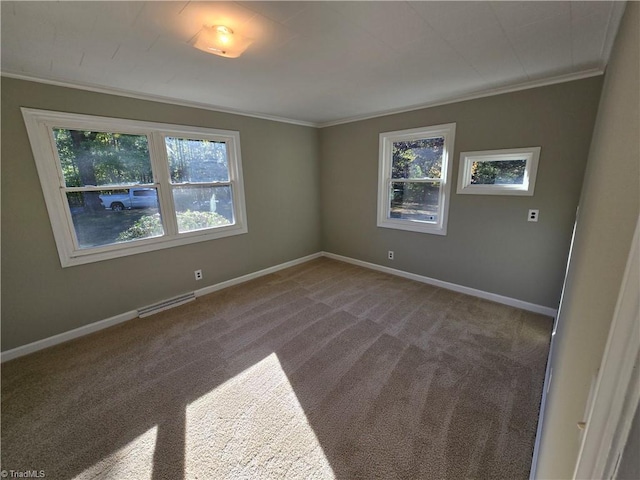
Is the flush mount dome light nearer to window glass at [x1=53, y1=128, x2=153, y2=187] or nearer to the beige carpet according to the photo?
window glass at [x1=53, y1=128, x2=153, y2=187]

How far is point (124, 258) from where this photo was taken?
2797 millimetres

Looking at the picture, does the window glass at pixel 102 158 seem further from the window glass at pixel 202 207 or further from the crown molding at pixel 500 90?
the crown molding at pixel 500 90

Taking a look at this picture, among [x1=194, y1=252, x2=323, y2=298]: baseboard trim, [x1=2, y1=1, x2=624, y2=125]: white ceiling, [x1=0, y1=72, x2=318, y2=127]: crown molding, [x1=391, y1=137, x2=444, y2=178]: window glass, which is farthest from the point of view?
[x1=194, y1=252, x2=323, y2=298]: baseboard trim

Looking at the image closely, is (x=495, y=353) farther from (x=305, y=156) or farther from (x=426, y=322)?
(x=305, y=156)

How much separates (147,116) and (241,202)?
1.40m

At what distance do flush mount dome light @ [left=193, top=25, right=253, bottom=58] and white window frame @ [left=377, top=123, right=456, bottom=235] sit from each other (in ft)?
8.03

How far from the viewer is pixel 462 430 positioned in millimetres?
1592

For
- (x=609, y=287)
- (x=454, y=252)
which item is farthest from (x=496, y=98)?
(x=609, y=287)

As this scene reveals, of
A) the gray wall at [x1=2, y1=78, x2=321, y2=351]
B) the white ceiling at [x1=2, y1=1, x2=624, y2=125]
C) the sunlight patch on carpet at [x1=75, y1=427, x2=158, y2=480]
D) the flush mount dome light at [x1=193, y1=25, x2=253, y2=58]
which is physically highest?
the white ceiling at [x1=2, y1=1, x2=624, y2=125]

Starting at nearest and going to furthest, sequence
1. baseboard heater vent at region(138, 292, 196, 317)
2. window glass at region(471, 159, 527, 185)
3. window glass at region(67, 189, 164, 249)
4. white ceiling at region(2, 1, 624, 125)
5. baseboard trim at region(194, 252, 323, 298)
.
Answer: white ceiling at region(2, 1, 624, 125) < window glass at region(67, 189, 164, 249) < window glass at region(471, 159, 527, 185) < baseboard heater vent at region(138, 292, 196, 317) < baseboard trim at region(194, 252, 323, 298)

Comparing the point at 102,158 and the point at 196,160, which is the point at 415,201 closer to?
the point at 196,160

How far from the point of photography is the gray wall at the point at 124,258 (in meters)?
2.18

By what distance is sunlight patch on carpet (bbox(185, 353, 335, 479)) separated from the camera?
1410 millimetres

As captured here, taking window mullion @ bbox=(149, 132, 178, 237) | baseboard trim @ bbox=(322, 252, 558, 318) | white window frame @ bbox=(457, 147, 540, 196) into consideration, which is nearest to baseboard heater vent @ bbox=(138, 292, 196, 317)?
window mullion @ bbox=(149, 132, 178, 237)
